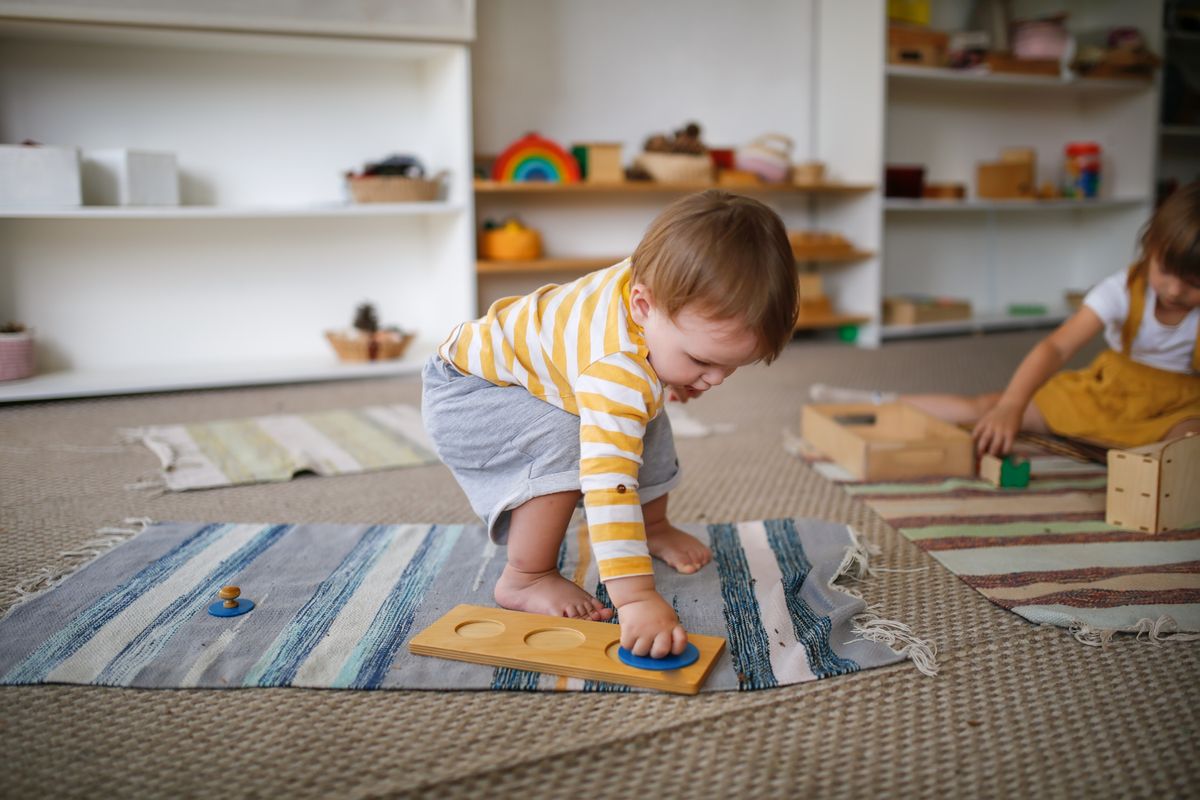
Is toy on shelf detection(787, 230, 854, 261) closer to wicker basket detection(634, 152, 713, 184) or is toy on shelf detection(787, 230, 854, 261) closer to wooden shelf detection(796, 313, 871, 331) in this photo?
wooden shelf detection(796, 313, 871, 331)

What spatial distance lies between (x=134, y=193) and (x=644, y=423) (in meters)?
1.65

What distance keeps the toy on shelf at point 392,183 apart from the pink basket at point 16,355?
768mm

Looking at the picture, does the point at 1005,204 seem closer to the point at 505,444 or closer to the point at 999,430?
the point at 999,430

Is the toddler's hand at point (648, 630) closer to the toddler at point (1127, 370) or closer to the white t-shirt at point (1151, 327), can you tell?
the toddler at point (1127, 370)

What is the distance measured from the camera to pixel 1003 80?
2.83 meters

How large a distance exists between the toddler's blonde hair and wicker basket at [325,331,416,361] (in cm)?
159

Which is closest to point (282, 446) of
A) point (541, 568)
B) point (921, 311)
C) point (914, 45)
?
point (541, 568)

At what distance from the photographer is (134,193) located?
6.63ft

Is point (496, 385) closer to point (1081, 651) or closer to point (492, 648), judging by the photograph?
point (492, 648)

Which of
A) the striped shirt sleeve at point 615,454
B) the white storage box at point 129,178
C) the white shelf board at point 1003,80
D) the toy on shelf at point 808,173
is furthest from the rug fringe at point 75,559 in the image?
the white shelf board at point 1003,80

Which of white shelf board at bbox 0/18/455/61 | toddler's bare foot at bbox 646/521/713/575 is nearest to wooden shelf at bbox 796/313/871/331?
white shelf board at bbox 0/18/455/61

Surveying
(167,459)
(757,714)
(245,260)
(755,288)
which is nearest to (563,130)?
(245,260)

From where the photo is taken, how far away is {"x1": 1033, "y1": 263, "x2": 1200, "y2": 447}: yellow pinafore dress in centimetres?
138

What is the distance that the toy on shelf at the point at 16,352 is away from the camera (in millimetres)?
1983
